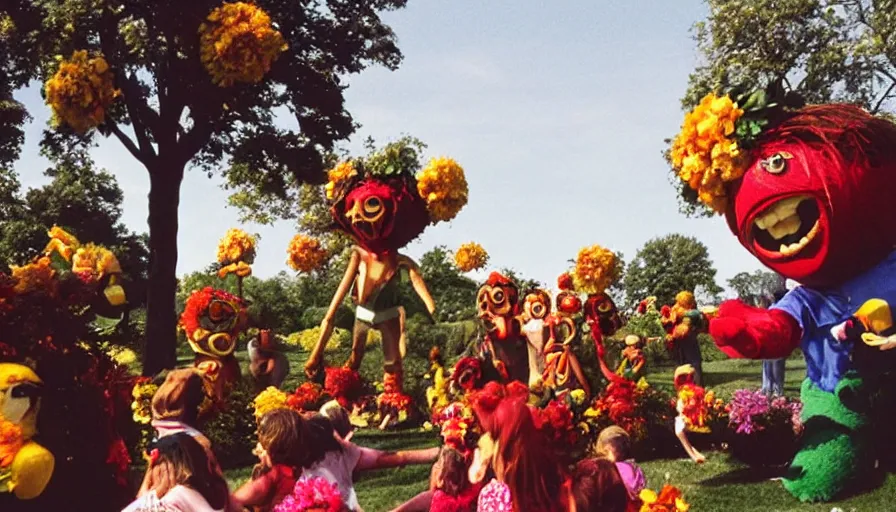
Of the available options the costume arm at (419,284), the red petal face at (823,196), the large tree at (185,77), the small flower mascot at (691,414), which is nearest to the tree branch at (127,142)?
the large tree at (185,77)

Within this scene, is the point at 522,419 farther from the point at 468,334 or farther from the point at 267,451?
the point at 468,334

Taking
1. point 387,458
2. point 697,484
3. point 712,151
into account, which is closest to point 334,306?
point 697,484

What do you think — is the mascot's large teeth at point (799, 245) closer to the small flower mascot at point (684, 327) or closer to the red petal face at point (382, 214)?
the small flower mascot at point (684, 327)

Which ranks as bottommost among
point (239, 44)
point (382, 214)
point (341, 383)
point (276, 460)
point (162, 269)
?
point (276, 460)

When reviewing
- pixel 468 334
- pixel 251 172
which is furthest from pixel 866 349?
pixel 251 172

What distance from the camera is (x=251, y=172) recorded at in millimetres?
17703

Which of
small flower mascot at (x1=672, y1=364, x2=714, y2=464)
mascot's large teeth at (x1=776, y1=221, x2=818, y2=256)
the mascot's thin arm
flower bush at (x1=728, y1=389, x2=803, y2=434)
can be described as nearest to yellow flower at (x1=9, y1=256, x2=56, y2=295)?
mascot's large teeth at (x1=776, y1=221, x2=818, y2=256)

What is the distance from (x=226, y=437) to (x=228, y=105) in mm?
7732

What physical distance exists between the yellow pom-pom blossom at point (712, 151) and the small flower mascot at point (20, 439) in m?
5.11

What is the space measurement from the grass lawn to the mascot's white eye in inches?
96.4

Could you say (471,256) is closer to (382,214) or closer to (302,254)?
(302,254)

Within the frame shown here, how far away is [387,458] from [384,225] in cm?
518

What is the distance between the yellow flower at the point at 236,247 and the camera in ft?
43.2

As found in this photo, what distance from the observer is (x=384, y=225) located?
10430 millimetres
